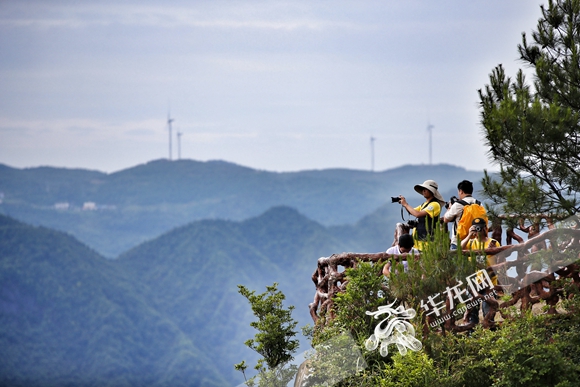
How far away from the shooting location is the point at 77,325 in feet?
416

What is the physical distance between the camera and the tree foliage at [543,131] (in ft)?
25.1

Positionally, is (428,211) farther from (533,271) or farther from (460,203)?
(533,271)

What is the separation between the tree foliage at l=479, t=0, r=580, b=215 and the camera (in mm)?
7652

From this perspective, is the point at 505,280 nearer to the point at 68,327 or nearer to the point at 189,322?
the point at 68,327

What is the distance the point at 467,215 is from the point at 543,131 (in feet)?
4.66

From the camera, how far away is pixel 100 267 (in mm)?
138500

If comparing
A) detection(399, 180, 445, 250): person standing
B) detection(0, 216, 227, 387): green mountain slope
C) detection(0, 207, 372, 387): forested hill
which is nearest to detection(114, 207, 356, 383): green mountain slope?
detection(0, 207, 372, 387): forested hill

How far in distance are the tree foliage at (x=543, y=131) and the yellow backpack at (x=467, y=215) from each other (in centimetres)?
35

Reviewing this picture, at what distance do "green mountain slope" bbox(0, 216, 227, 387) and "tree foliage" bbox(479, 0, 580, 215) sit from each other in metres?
110

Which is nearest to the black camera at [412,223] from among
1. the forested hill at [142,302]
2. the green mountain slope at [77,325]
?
the forested hill at [142,302]

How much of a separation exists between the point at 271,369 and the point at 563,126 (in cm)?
423

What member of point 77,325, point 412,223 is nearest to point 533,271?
point 412,223

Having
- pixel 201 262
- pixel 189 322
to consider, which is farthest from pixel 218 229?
pixel 189 322

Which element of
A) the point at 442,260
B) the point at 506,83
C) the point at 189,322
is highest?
the point at 506,83
